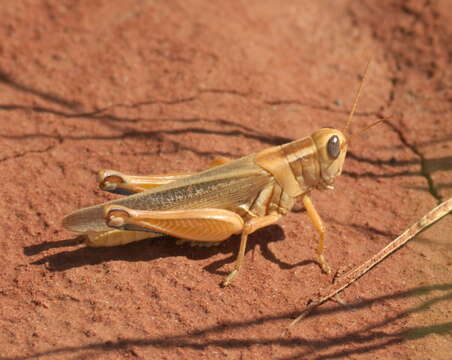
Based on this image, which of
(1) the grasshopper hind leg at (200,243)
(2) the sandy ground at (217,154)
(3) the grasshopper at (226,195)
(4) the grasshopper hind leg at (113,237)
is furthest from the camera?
(1) the grasshopper hind leg at (200,243)

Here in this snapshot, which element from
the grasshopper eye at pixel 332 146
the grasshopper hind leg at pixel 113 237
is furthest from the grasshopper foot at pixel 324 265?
the grasshopper hind leg at pixel 113 237

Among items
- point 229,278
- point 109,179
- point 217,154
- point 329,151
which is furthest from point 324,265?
point 109,179

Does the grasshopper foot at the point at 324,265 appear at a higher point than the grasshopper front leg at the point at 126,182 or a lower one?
lower

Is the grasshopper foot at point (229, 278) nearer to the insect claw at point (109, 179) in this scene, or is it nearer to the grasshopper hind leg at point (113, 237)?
the grasshopper hind leg at point (113, 237)

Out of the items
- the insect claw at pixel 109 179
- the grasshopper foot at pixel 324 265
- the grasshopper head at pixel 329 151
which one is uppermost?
the grasshopper head at pixel 329 151

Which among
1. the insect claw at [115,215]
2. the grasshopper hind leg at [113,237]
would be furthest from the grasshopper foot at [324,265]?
the insect claw at [115,215]

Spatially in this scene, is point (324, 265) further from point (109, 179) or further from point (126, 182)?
point (109, 179)

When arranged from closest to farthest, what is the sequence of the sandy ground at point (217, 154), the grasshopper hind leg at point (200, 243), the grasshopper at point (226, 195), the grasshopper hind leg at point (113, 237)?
the sandy ground at point (217, 154)
the grasshopper at point (226, 195)
the grasshopper hind leg at point (113, 237)
the grasshopper hind leg at point (200, 243)

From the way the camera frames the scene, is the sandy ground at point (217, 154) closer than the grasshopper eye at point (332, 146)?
Yes
